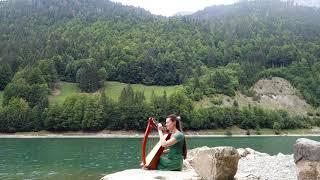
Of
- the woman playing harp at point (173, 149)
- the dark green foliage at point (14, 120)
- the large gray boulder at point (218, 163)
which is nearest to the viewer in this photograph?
the woman playing harp at point (173, 149)

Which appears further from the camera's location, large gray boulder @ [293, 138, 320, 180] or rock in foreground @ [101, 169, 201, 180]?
rock in foreground @ [101, 169, 201, 180]

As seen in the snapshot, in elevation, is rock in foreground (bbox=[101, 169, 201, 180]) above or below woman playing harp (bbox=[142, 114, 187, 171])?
below

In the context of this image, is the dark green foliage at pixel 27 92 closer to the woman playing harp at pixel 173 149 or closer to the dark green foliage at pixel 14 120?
the dark green foliage at pixel 14 120

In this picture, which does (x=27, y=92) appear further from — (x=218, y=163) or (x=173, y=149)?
(x=218, y=163)

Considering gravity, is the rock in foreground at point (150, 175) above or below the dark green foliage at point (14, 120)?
above

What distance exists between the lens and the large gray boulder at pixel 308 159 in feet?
48.7

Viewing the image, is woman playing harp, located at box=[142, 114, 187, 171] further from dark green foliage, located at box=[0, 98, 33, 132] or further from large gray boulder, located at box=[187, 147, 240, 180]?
dark green foliage, located at box=[0, 98, 33, 132]

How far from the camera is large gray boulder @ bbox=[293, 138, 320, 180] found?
1485 cm

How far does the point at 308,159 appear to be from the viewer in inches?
592

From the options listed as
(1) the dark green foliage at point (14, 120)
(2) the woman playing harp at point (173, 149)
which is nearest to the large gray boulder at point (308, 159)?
(2) the woman playing harp at point (173, 149)

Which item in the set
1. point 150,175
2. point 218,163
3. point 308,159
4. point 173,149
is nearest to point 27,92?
point 173,149

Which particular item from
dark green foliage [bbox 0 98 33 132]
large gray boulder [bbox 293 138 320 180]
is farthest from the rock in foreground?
dark green foliage [bbox 0 98 33 132]

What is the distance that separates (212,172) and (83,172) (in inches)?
1396

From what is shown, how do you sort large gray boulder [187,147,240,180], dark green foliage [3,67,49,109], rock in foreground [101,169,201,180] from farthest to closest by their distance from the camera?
dark green foliage [3,67,49,109] → large gray boulder [187,147,240,180] → rock in foreground [101,169,201,180]
